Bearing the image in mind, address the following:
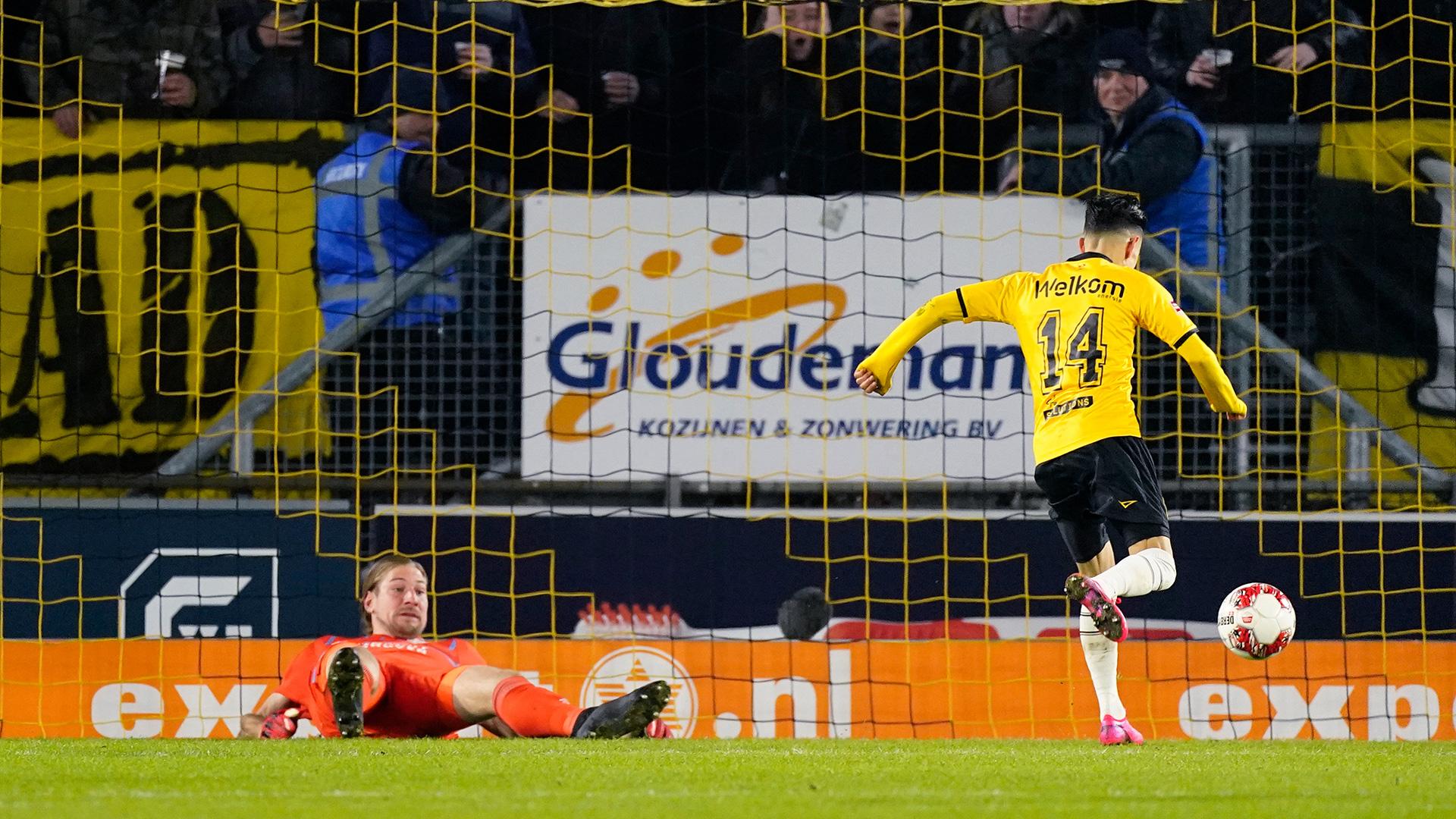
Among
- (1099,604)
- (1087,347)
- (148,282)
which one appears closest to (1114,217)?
(1087,347)

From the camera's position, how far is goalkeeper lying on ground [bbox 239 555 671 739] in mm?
5734

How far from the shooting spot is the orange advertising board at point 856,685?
24.4 ft

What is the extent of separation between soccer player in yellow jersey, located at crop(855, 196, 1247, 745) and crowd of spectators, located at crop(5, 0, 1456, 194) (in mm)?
2668

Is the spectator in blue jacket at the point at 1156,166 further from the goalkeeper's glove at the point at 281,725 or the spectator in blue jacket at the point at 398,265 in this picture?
the goalkeeper's glove at the point at 281,725

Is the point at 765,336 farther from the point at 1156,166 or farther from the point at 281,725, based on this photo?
the point at 281,725

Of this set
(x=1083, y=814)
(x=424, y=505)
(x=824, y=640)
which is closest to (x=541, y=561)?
(x=424, y=505)

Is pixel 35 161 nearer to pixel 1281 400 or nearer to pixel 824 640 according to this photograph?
pixel 824 640

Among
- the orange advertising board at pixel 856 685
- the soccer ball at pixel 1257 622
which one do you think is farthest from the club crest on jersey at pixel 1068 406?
the orange advertising board at pixel 856 685

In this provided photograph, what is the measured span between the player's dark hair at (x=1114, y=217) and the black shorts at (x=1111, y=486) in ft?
2.15

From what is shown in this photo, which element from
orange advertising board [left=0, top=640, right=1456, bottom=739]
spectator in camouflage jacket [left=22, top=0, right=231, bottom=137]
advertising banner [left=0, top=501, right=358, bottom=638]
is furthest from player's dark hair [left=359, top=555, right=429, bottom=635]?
spectator in camouflage jacket [left=22, top=0, right=231, bottom=137]

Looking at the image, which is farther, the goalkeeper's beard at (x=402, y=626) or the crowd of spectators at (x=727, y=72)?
the crowd of spectators at (x=727, y=72)

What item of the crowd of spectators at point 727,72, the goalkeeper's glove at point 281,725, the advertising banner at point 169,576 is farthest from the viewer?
the crowd of spectators at point 727,72

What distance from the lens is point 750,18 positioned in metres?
8.70

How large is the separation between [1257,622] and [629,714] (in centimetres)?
186
